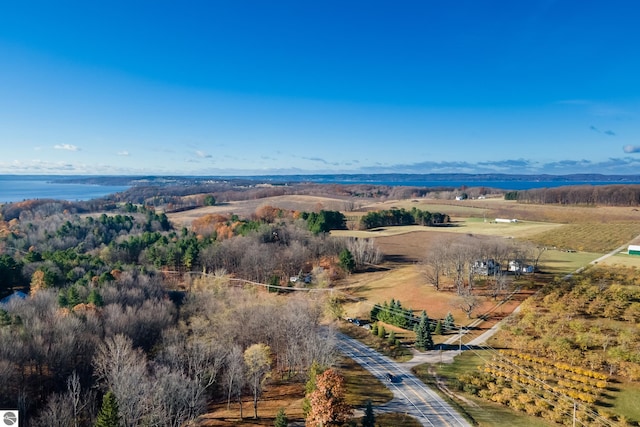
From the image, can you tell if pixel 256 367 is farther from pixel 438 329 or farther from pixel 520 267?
pixel 520 267

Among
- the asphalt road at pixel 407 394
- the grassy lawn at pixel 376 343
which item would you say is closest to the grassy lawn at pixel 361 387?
the asphalt road at pixel 407 394

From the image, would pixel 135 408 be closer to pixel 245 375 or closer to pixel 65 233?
pixel 245 375

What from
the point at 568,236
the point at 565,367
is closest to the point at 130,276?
the point at 565,367

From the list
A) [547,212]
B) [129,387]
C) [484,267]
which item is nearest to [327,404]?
[129,387]

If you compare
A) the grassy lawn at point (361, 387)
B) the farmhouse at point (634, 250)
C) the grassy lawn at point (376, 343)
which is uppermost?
the farmhouse at point (634, 250)

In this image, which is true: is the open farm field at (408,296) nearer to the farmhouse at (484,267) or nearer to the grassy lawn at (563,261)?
the farmhouse at (484,267)

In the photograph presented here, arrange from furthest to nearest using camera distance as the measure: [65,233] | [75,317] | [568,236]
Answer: [65,233]
[568,236]
[75,317]

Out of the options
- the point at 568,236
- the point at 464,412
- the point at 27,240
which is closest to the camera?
the point at 464,412
